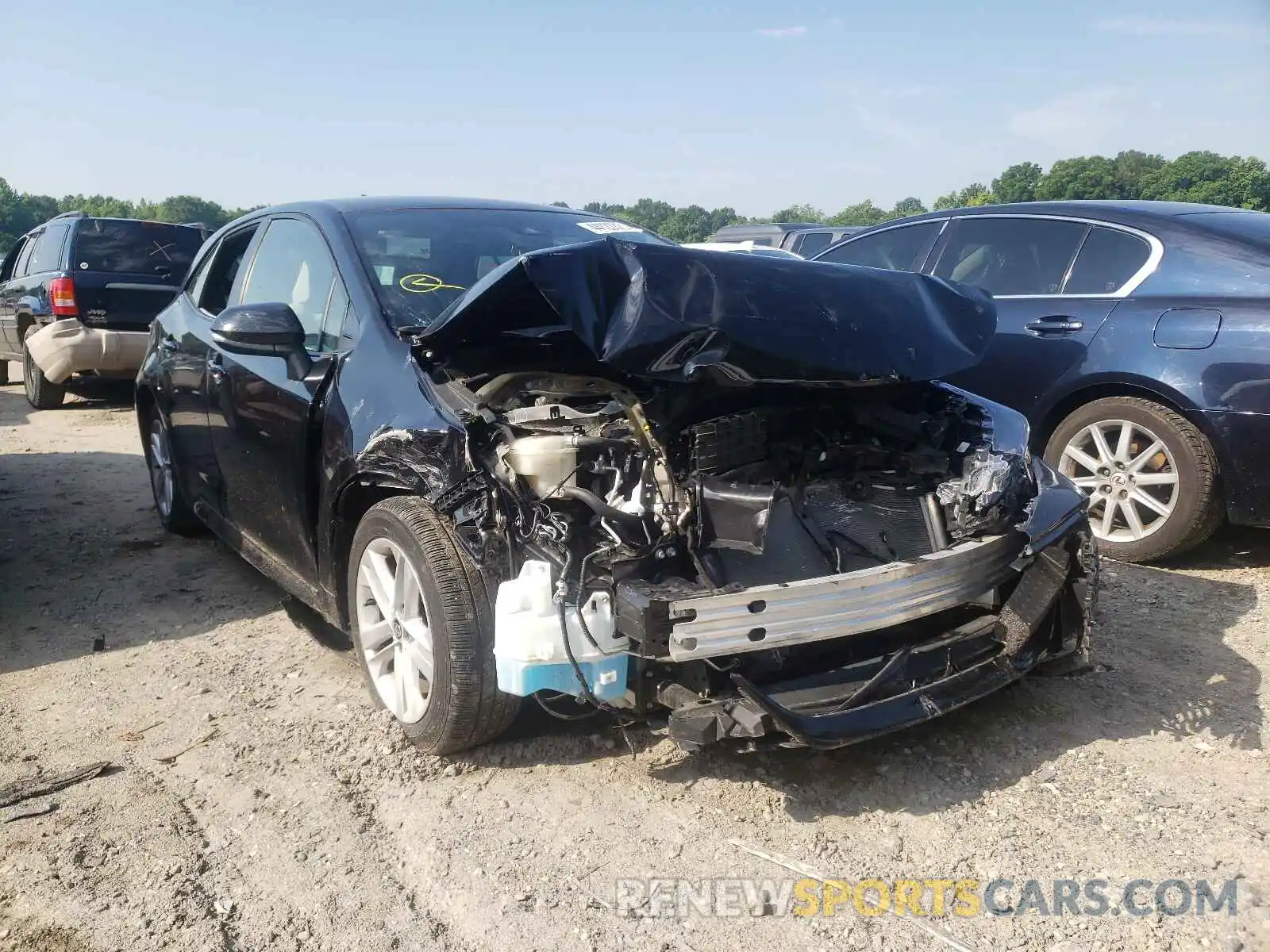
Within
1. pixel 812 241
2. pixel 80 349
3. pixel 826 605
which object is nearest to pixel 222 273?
pixel 826 605

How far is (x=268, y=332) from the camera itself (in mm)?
3258

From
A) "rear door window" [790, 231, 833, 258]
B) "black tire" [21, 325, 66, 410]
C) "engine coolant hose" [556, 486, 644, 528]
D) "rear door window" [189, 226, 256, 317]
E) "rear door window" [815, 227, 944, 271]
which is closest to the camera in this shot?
"engine coolant hose" [556, 486, 644, 528]

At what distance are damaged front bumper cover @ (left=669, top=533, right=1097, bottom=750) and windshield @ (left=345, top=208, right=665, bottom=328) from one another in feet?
5.48


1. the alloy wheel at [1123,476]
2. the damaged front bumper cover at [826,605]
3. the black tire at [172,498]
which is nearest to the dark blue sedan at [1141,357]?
the alloy wheel at [1123,476]

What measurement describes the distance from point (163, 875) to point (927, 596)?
82.1 inches

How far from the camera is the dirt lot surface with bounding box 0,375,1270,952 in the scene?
2.25 meters

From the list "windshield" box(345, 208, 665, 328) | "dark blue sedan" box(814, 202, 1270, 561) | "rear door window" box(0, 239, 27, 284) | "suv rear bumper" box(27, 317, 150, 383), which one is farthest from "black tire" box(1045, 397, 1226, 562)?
"rear door window" box(0, 239, 27, 284)

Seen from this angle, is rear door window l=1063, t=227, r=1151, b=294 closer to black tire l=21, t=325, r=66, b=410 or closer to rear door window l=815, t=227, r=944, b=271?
rear door window l=815, t=227, r=944, b=271

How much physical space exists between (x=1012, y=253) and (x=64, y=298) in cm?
880

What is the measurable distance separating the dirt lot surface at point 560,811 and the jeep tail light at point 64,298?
6.80 meters

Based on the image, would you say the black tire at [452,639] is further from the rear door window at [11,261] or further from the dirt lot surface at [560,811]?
the rear door window at [11,261]

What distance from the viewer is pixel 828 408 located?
3193 millimetres

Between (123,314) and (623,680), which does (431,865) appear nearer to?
(623,680)

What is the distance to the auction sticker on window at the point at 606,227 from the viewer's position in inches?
165
